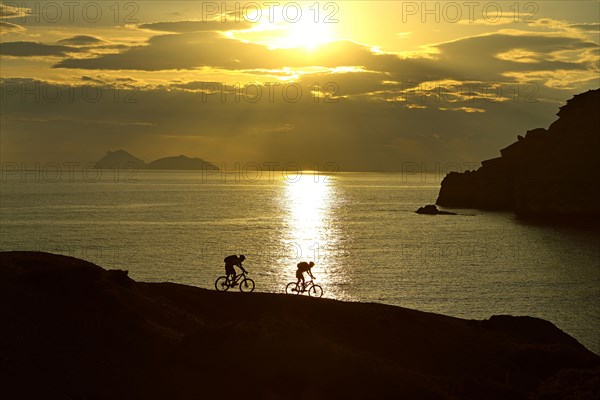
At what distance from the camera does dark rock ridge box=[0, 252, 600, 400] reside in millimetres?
23562

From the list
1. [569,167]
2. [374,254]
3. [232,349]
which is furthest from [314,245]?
Answer: [232,349]

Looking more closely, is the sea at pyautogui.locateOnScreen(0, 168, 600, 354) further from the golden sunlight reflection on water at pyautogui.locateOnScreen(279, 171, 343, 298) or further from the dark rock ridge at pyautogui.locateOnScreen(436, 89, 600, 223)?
the dark rock ridge at pyautogui.locateOnScreen(436, 89, 600, 223)

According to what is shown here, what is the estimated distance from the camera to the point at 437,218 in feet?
615

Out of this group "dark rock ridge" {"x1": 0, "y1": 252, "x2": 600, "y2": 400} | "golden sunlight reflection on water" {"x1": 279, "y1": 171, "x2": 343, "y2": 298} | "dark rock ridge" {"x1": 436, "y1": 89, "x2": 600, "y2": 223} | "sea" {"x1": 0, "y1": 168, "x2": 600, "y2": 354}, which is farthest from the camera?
"dark rock ridge" {"x1": 436, "y1": 89, "x2": 600, "y2": 223}

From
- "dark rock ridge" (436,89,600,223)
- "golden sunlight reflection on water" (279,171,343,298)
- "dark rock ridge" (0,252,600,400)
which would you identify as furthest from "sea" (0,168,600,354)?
"dark rock ridge" (0,252,600,400)

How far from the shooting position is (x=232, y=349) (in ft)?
80.7

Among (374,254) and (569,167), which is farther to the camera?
(569,167)

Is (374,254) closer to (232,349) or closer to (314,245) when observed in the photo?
(314,245)

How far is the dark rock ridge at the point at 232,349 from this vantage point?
23562 millimetres

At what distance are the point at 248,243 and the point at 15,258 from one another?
288 ft

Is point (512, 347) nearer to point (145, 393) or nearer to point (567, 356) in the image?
point (567, 356)

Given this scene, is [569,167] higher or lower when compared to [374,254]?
higher

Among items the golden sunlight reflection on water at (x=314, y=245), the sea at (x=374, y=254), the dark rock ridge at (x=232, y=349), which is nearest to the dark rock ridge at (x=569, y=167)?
the sea at (x=374, y=254)

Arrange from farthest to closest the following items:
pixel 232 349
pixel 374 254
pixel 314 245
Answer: pixel 314 245
pixel 374 254
pixel 232 349
